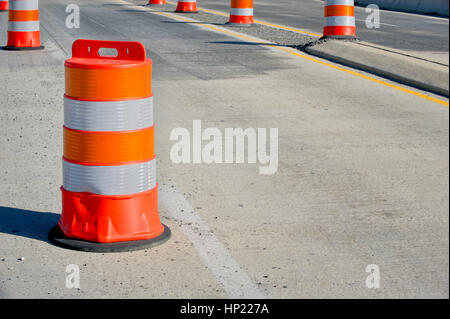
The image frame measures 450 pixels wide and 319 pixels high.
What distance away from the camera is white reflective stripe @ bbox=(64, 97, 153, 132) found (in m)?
5.02

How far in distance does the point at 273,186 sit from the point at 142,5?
20.4 m

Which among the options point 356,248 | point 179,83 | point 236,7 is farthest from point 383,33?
point 356,248

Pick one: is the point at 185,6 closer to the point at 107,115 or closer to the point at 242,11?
the point at 242,11

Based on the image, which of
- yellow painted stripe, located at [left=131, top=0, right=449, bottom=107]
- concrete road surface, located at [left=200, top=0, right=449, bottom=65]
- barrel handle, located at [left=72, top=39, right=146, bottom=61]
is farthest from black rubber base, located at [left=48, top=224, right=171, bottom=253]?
concrete road surface, located at [left=200, top=0, right=449, bottom=65]

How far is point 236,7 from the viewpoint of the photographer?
1838 centimetres

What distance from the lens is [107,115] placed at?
198 inches

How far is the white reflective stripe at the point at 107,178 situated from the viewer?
16.8ft

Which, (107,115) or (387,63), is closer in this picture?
(107,115)

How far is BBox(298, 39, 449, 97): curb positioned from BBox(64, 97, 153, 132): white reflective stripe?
5494 mm

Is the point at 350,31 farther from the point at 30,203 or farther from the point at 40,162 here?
the point at 30,203

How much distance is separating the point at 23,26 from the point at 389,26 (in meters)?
9.47

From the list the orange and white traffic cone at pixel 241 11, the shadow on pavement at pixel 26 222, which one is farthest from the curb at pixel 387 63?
the shadow on pavement at pixel 26 222

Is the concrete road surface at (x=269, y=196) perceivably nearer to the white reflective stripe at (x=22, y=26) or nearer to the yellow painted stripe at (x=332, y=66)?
the yellow painted stripe at (x=332, y=66)

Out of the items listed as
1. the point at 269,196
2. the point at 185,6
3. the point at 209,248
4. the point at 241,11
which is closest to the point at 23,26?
the point at 241,11
